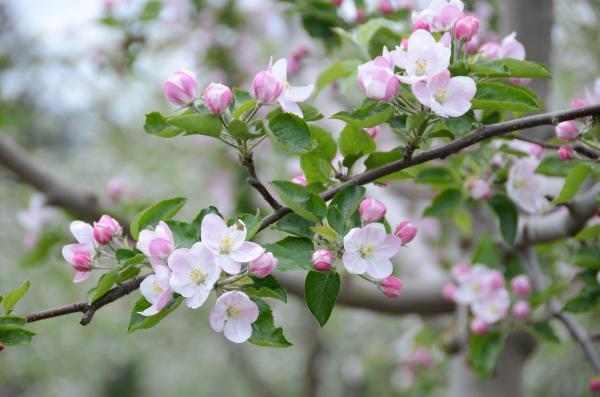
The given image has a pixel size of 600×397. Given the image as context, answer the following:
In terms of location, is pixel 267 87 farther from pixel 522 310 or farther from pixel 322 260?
pixel 522 310

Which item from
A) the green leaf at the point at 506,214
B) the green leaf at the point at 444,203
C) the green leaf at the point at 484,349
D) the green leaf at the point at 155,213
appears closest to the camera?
the green leaf at the point at 155,213

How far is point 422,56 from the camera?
31.9 inches

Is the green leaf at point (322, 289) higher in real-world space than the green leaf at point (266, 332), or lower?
higher

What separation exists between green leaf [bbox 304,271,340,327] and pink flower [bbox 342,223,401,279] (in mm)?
31

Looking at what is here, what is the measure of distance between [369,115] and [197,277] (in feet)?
1.00

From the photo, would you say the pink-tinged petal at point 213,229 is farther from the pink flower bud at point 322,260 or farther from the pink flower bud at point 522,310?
the pink flower bud at point 522,310

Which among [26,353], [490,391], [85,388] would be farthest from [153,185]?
[490,391]

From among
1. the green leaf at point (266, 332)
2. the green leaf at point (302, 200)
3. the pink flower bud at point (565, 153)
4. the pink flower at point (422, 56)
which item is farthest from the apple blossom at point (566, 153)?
the green leaf at point (266, 332)

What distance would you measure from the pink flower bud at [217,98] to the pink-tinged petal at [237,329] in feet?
0.83

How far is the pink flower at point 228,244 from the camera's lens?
29.1 inches

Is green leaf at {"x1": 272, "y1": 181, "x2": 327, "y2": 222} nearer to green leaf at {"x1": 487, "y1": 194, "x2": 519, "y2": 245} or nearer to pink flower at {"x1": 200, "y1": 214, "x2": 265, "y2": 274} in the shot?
pink flower at {"x1": 200, "y1": 214, "x2": 265, "y2": 274}

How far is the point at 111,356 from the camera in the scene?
580 centimetres

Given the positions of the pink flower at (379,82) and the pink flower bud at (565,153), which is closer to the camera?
the pink flower at (379,82)

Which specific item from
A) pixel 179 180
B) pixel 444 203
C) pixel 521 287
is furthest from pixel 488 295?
pixel 179 180
